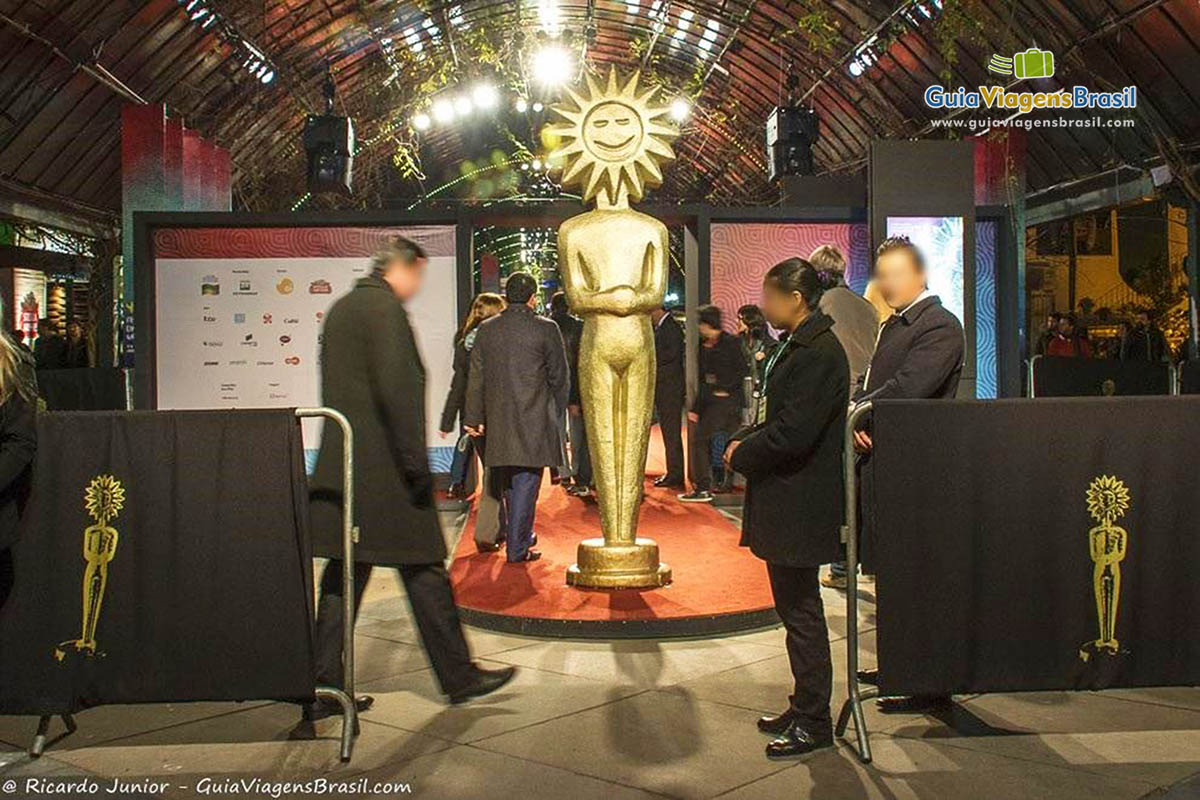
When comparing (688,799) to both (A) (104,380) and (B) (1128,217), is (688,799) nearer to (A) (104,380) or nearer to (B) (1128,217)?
(A) (104,380)

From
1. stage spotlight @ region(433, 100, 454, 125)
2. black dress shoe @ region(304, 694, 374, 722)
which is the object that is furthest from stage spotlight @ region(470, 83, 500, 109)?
black dress shoe @ region(304, 694, 374, 722)

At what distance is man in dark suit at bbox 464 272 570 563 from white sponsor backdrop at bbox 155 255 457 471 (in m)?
3.80

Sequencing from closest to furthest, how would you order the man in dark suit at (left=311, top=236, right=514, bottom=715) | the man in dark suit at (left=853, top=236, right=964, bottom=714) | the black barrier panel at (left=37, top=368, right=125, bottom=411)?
1. the man in dark suit at (left=311, top=236, right=514, bottom=715)
2. the man in dark suit at (left=853, top=236, right=964, bottom=714)
3. the black barrier panel at (left=37, top=368, right=125, bottom=411)

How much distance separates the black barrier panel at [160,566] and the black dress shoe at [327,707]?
1.66ft

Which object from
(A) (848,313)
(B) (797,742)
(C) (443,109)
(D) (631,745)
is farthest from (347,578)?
(C) (443,109)

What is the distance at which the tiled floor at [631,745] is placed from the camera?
13.2ft

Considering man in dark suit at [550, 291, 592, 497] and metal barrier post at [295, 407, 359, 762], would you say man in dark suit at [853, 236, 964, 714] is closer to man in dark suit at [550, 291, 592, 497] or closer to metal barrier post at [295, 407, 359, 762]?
metal barrier post at [295, 407, 359, 762]

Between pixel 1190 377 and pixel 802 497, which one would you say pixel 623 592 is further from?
pixel 1190 377

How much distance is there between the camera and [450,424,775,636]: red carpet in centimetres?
625

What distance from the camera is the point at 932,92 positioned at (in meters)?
17.6

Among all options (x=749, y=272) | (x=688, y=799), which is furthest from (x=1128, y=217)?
(x=688, y=799)

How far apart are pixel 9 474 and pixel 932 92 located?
51.6ft

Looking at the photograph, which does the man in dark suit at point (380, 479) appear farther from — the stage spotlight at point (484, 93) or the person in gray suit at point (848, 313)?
the stage spotlight at point (484, 93)

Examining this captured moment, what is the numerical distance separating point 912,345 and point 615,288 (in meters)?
2.11
